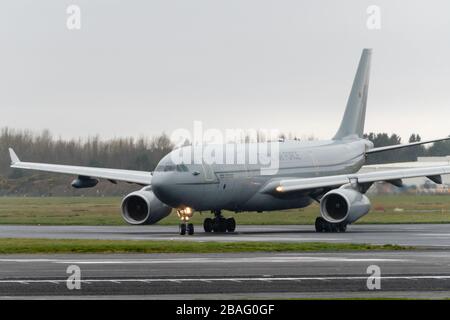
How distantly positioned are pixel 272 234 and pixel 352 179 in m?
6.64

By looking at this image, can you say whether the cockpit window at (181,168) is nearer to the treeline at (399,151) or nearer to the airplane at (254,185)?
the airplane at (254,185)

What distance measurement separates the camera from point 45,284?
24.9 metres

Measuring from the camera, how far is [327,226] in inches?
2142

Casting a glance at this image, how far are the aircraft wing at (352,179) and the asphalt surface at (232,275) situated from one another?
13380mm

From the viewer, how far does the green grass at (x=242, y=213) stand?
6394 cm

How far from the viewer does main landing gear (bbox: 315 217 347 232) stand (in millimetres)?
54438

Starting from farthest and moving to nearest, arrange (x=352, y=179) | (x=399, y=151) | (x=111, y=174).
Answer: (x=399, y=151), (x=111, y=174), (x=352, y=179)

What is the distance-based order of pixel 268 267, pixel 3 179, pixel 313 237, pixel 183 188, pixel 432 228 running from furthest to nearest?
pixel 3 179, pixel 432 228, pixel 183 188, pixel 313 237, pixel 268 267

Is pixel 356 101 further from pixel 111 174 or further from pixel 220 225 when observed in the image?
pixel 220 225

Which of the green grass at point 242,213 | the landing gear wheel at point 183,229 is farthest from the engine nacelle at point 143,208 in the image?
the landing gear wheel at point 183,229

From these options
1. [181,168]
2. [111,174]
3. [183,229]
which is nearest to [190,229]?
[183,229]

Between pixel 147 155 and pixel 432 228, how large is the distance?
1015 inches

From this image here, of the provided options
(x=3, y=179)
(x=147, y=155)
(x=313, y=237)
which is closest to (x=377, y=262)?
(x=313, y=237)
